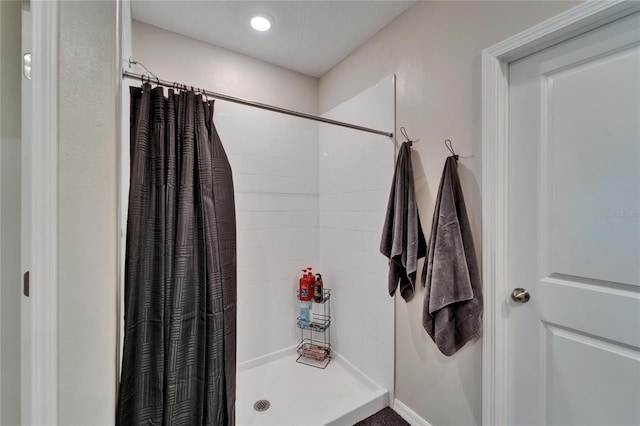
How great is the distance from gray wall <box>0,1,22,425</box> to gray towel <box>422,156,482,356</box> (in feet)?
4.55

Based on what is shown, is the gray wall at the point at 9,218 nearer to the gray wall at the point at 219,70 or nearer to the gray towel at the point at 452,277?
the gray towel at the point at 452,277

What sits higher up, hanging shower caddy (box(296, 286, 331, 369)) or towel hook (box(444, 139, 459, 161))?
towel hook (box(444, 139, 459, 161))

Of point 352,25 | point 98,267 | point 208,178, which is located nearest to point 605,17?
point 352,25

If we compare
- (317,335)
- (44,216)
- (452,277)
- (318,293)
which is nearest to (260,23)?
(44,216)

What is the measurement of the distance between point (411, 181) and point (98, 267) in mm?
1442

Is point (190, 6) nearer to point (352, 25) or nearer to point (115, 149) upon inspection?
point (352, 25)

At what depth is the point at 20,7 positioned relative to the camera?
57 cm

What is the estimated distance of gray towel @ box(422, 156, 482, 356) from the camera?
1266mm

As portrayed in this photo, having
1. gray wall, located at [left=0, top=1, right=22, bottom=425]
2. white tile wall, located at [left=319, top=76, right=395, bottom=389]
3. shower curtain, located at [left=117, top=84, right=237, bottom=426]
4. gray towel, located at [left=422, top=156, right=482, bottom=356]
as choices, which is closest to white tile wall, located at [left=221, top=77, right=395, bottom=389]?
white tile wall, located at [left=319, top=76, right=395, bottom=389]

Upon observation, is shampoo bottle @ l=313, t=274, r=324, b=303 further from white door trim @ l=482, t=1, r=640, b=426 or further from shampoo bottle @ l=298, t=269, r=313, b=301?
white door trim @ l=482, t=1, r=640, b=426

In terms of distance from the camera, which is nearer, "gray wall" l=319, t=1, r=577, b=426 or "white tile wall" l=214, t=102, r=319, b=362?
"gray wall" l=319, t=1, r=577, b=426

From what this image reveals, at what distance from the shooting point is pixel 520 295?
3.96 ft

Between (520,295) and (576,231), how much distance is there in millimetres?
349

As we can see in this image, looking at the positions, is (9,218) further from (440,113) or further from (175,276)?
(440,113)
